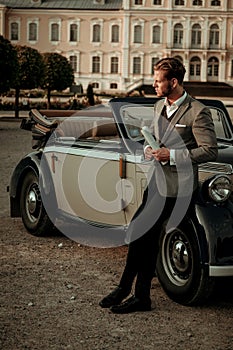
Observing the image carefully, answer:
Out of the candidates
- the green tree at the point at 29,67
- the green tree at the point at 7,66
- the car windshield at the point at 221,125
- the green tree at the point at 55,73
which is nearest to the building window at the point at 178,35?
the green tree at the point at 55,73

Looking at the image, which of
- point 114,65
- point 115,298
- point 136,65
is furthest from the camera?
point 114,65

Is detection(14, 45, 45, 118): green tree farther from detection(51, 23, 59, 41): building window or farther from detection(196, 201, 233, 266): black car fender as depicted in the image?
detection(51, 23, 59, 41): building window

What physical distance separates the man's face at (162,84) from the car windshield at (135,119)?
1.36 metres

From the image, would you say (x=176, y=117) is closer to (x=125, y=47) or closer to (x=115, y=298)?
(x=115, y=298)

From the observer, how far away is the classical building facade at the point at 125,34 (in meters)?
81.8

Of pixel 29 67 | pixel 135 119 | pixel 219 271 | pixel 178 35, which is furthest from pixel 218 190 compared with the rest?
pixel 178 35

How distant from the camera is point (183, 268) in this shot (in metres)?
5.09

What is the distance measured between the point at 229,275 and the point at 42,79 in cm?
3221

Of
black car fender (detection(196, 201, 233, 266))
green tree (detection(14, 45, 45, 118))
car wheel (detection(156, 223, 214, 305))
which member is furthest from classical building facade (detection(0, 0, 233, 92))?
black car fender (detection(196, 201, 233, 266))

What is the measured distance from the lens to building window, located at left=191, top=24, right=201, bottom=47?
82312 millimetres

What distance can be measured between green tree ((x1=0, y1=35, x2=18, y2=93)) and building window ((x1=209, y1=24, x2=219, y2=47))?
190ft

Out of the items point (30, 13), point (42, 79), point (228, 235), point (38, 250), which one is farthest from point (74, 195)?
point (30, 13)

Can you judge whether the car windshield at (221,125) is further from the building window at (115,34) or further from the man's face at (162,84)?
the building window at (115,34)

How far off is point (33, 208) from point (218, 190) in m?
2.62
